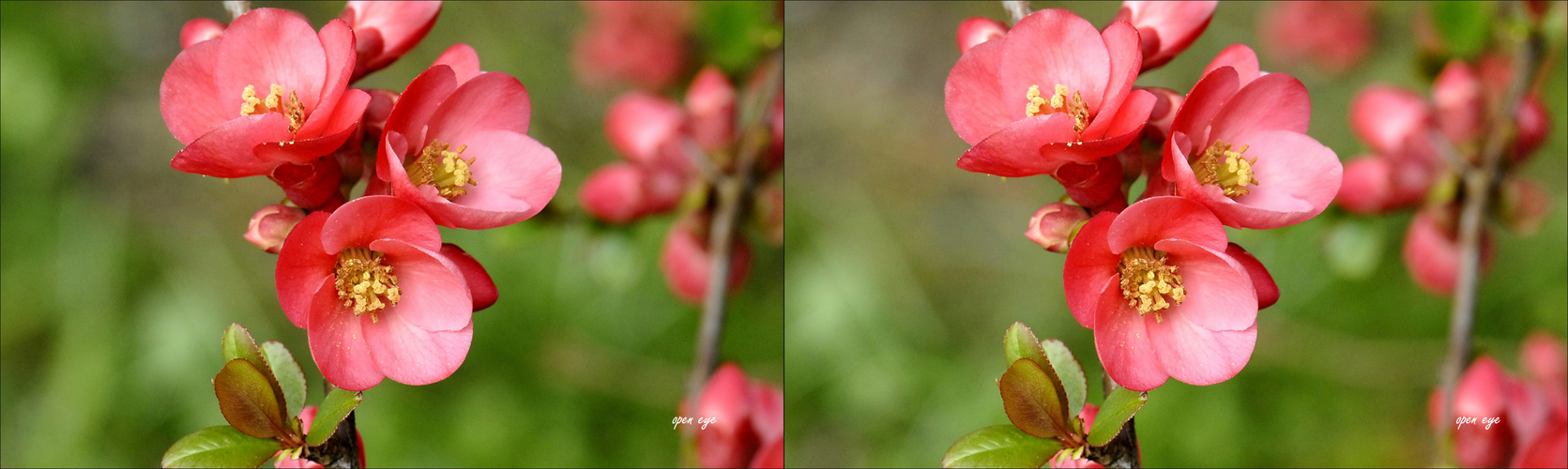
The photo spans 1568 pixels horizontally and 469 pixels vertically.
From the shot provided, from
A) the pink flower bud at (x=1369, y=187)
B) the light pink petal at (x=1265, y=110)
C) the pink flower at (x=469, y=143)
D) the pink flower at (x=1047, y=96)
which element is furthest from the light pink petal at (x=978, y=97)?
the pink flower bud at (x=1369, y=187)

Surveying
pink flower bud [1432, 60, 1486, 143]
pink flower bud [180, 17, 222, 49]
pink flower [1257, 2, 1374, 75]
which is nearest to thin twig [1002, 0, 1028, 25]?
pink flower bud [180, 17, 222, 49]

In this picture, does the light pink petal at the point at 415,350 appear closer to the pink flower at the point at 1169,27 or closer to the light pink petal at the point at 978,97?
the light pink petal at the point at 978,97

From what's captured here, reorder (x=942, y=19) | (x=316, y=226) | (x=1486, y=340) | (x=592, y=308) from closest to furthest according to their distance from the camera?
(x=316, y=226) < (x=942, y=19) < (x=592, y=308) < (x=1486, y=340)

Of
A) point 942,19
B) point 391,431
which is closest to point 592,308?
point 391,431

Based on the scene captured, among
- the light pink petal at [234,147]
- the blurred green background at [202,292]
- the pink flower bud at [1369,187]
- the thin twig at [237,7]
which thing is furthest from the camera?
the pink flower bud at [1369,187]

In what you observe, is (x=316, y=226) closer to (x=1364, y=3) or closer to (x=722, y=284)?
(x=722, y=284)

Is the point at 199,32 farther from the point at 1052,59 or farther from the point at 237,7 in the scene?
the point at 1052,59

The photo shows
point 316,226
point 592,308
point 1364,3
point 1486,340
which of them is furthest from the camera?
point 1364,3

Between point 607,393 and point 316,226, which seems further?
point 607,393
